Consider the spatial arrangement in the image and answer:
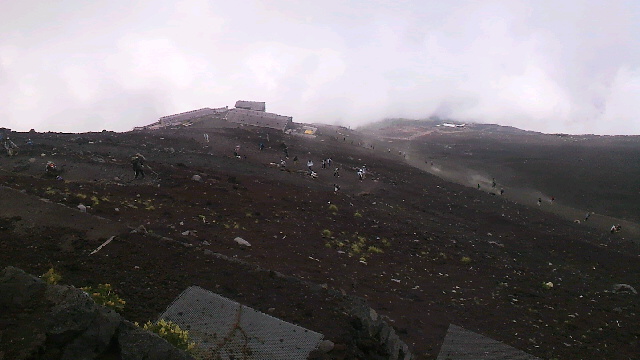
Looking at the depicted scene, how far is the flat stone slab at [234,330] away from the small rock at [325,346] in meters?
0.11

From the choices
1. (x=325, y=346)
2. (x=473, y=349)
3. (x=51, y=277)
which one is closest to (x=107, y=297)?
(x=51, y=277)

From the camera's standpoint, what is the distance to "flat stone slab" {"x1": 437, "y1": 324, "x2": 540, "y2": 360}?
1116 cm

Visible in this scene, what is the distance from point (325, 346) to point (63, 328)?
5.08 meters

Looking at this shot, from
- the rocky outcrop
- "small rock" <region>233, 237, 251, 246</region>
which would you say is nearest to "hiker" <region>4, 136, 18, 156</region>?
"small rock" <region>233, 237, 251, 246</region>

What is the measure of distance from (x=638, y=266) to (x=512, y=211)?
13216mm

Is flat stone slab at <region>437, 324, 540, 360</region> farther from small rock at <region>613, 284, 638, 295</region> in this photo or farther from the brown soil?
small rock at <region>613, 284, 638, 295</region>

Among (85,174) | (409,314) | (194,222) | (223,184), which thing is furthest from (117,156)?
(409,314)

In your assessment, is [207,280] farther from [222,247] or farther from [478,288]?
[478,288]

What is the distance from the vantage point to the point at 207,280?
10.4 meters

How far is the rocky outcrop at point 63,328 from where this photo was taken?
209 inches

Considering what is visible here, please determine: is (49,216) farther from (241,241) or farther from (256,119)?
(256,119)

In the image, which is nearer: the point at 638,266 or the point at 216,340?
the point at 216,340

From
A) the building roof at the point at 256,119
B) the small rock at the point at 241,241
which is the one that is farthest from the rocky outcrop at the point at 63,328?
the building roof at the point at 256,119

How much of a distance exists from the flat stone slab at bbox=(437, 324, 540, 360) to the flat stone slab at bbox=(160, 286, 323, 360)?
4.86m
